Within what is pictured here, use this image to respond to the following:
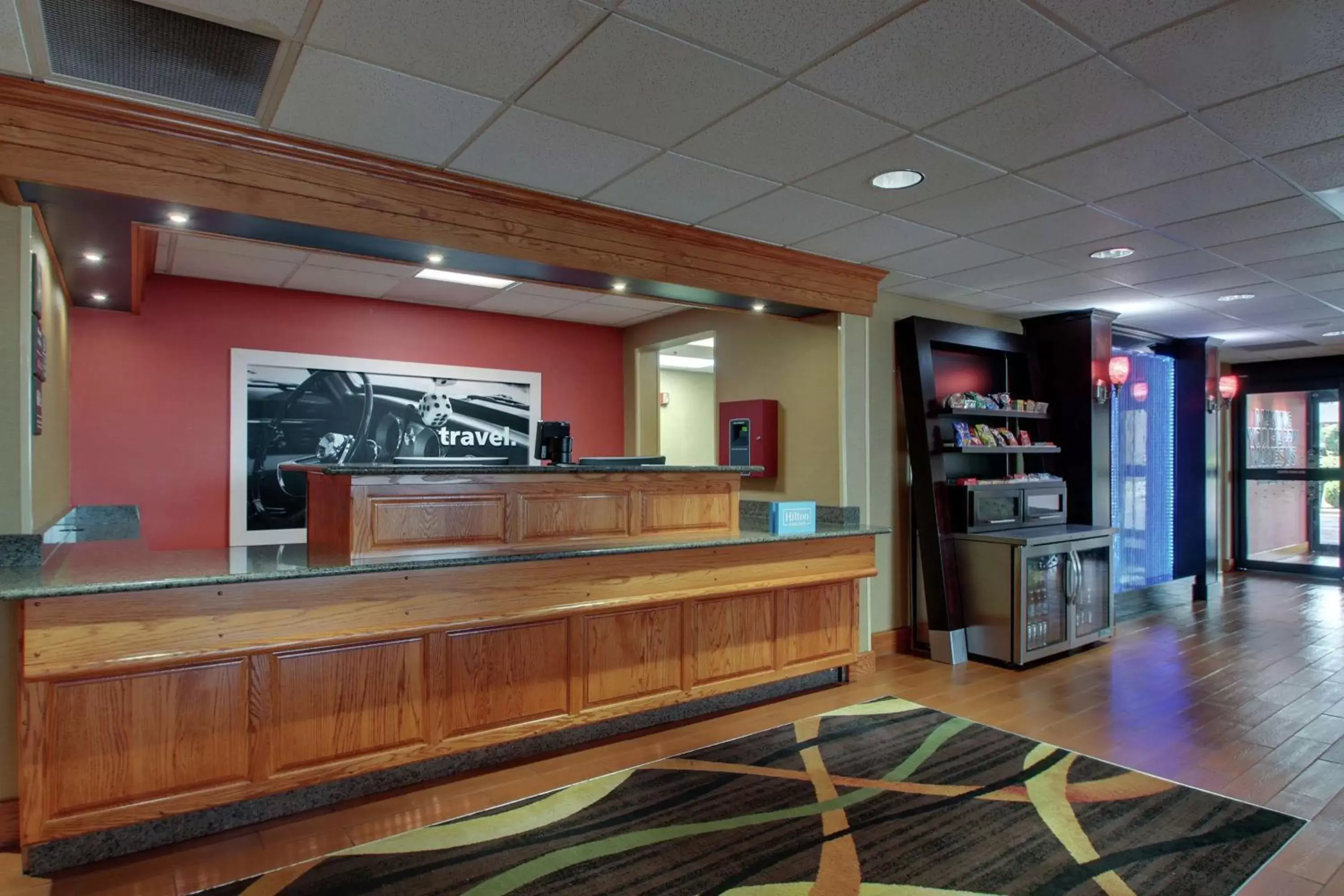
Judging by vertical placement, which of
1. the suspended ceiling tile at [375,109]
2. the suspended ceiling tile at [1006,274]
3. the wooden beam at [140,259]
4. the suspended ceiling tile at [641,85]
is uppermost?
the suspended ceiling tile at [641,85]

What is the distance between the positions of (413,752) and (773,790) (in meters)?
1.52

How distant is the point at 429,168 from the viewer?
3.21m

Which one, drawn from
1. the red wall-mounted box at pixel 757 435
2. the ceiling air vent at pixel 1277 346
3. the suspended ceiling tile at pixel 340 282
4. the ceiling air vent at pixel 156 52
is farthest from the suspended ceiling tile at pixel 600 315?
the ceiling air vent at pixel 1277 346

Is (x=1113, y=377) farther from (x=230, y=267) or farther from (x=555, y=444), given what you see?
(x=230, y=267)

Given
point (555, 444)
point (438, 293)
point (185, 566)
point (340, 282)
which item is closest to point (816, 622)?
point (555, 444)

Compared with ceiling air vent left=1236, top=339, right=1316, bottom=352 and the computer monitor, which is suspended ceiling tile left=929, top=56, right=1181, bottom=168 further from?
ceiling air vent left=1236, top=339, right=1316, bottom=352

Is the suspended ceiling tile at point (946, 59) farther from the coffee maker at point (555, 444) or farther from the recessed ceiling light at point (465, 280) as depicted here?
the recessed ceiling light at point (465, 280)

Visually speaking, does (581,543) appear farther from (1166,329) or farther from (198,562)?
(1166,329)

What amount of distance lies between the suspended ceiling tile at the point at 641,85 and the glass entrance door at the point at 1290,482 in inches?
374

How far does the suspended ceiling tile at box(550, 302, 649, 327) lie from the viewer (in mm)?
6145

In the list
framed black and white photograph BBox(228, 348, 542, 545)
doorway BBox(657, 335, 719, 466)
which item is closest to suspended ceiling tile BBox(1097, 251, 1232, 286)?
framed black and white photograph BBox(228, 348, 542, 545)

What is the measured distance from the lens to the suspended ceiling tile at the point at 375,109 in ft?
7.97

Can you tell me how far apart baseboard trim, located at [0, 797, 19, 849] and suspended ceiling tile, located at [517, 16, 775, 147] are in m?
3.05

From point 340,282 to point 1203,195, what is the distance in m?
5.02
